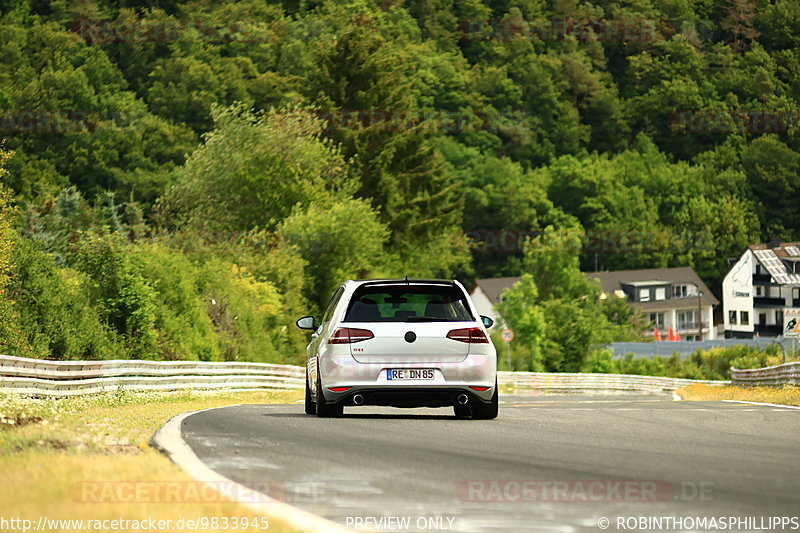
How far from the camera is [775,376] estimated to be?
36.6 m

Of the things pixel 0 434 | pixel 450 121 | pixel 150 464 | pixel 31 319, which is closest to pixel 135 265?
pixel 31 319

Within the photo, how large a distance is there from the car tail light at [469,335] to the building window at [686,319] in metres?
138

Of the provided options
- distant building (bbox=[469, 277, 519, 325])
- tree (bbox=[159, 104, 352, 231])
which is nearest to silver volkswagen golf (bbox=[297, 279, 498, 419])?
tree (bbox=[159, 104, 352, 231])

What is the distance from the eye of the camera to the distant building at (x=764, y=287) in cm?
14362

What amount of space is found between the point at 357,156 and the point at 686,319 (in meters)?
83.0

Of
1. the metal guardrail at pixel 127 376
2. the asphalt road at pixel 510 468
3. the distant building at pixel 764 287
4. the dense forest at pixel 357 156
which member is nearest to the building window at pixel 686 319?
the distant building at pixel 764 287

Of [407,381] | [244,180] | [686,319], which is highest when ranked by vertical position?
[244,180]

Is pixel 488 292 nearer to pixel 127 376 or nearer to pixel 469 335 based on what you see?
pixel 127 376

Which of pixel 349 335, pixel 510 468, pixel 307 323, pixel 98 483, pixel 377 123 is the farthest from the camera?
pixel 377 123

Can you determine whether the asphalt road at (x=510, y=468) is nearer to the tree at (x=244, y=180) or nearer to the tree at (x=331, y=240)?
the tree at (x=331, y=240)

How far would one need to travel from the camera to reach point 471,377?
14695 mm

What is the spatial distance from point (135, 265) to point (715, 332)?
124 metres

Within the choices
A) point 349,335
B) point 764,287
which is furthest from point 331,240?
point 764,287

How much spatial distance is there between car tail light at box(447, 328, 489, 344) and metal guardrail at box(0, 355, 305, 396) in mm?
9414
